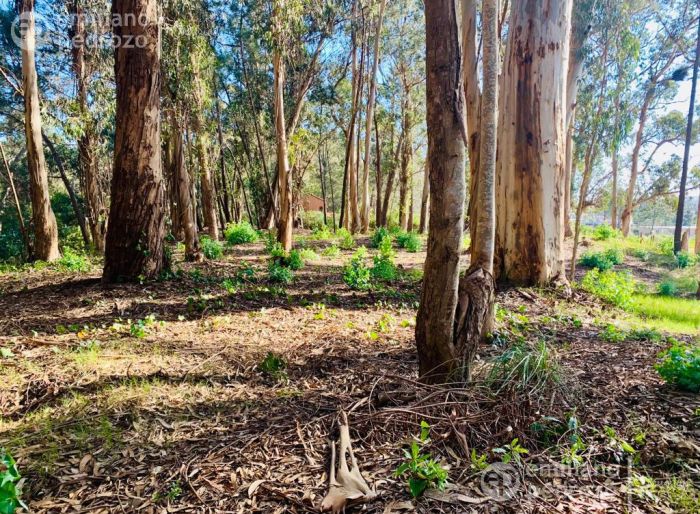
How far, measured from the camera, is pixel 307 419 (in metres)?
2.37

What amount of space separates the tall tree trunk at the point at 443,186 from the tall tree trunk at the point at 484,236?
93mm

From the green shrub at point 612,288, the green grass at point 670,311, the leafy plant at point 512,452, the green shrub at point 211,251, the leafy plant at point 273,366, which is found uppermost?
the green shrub at point 211,251

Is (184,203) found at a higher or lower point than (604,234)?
higher

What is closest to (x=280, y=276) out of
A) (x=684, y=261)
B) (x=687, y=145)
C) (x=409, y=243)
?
(x=409, y=243)

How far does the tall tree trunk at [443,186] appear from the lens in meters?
2.24

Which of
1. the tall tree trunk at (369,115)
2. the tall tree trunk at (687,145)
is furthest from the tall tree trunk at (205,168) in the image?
the tall tree trunk at (687,145)

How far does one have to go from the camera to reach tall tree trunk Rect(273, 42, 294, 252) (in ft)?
28.0

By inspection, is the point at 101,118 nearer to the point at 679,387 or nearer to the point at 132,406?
the point at 132,406

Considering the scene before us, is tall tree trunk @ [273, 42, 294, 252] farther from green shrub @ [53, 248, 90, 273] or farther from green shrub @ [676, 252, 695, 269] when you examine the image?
green shrub @ [676, 252, 695, 269]

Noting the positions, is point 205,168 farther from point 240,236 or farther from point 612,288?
point 612,288

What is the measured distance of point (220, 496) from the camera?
1.76 meters

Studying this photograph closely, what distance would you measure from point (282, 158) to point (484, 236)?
6796 mm

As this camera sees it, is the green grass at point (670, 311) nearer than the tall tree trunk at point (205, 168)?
Yes

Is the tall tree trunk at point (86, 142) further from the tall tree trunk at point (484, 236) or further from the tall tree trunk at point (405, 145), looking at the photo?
the tall tree trunk at point (405, 145)
